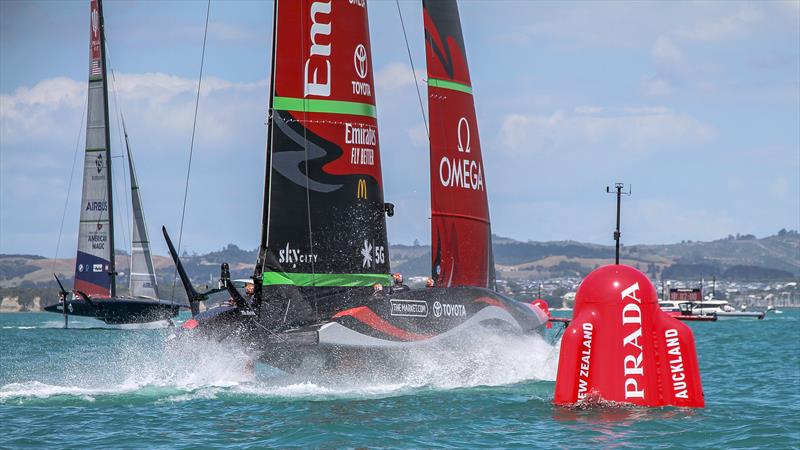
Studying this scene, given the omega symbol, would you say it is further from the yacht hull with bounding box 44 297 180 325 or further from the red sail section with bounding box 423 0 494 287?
the yacht hull with bounding box 44 297 180 325

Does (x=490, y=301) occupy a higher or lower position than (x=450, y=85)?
lower

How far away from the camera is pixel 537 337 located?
24.6 m

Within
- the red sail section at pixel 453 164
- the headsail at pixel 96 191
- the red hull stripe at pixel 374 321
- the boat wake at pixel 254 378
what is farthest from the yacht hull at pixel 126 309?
the red hull stripe at pixel 374 321

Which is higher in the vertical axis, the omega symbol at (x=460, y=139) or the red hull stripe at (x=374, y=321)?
the omega symbol at (x=460, y=139)

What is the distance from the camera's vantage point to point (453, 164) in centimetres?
2533

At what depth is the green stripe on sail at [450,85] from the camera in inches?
1006

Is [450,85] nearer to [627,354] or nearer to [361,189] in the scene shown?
[361,189]

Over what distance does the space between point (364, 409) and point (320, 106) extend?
642cm

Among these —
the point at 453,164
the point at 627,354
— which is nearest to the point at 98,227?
the point at 453,164

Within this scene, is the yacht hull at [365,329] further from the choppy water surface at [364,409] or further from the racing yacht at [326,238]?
the choppy water surface at [364,409]

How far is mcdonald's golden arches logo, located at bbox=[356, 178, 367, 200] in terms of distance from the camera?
72.0 feet

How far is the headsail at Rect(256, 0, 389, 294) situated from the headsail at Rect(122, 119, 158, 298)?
109 ft

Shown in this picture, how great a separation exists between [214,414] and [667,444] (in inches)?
249

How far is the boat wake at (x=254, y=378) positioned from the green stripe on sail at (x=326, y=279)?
1475 mm
